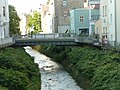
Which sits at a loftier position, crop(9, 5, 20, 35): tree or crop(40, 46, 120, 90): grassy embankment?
crop(9, 5, 20, 35): tree

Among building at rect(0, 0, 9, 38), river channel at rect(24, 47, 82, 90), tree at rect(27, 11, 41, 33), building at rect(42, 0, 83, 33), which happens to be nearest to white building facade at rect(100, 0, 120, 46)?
river channel at rect(24, 47, 82, 90)

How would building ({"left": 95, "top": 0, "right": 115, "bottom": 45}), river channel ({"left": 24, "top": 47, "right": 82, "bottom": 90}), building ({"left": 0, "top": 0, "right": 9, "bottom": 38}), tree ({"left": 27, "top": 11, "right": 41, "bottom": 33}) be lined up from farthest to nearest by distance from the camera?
tree ({"left": 27, "top": 11, "right": 41, "bottom": 33}), building ({"left": 0, "top": 0, "right": 9, "bottom": 38}), building ({"left": 95, "top": 0, "right": 115, "bottom": 45}), river channel ({"left": 24, "top": 47, "right": 82, "bottom": 90})

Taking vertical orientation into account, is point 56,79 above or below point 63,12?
below

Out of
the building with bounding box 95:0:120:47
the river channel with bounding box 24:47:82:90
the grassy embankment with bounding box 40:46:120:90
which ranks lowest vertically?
the river channel with bounding box 24:47:82:90

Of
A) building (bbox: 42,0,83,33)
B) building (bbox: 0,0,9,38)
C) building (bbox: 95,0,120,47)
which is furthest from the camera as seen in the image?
building (bbox: 42,0,83,33)

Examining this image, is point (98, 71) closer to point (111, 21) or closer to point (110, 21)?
point (111, 21)

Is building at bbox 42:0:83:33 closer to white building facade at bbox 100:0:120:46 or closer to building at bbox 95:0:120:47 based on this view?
building at bbox 95:0:120:47

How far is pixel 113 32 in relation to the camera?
1972 inches

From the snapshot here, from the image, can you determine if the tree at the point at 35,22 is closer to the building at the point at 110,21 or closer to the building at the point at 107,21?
the building at the point at 107,21

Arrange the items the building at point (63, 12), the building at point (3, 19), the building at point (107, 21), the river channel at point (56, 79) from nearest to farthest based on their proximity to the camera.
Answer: the river channel at point (56, 79) < the building at point (107, 21) < the building at point (3, 19) < the building at point (63, 12)

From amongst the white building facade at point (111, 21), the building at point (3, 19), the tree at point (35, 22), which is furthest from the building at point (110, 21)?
the tree at point (35, 22)

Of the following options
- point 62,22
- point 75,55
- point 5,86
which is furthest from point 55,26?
point 5,86

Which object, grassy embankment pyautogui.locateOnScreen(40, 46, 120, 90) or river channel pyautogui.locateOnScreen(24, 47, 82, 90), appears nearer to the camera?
grassy embankment pyautogui.locateOnScreen(40, 46, 120, 90)

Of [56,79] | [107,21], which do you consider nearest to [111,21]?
[107,21]
